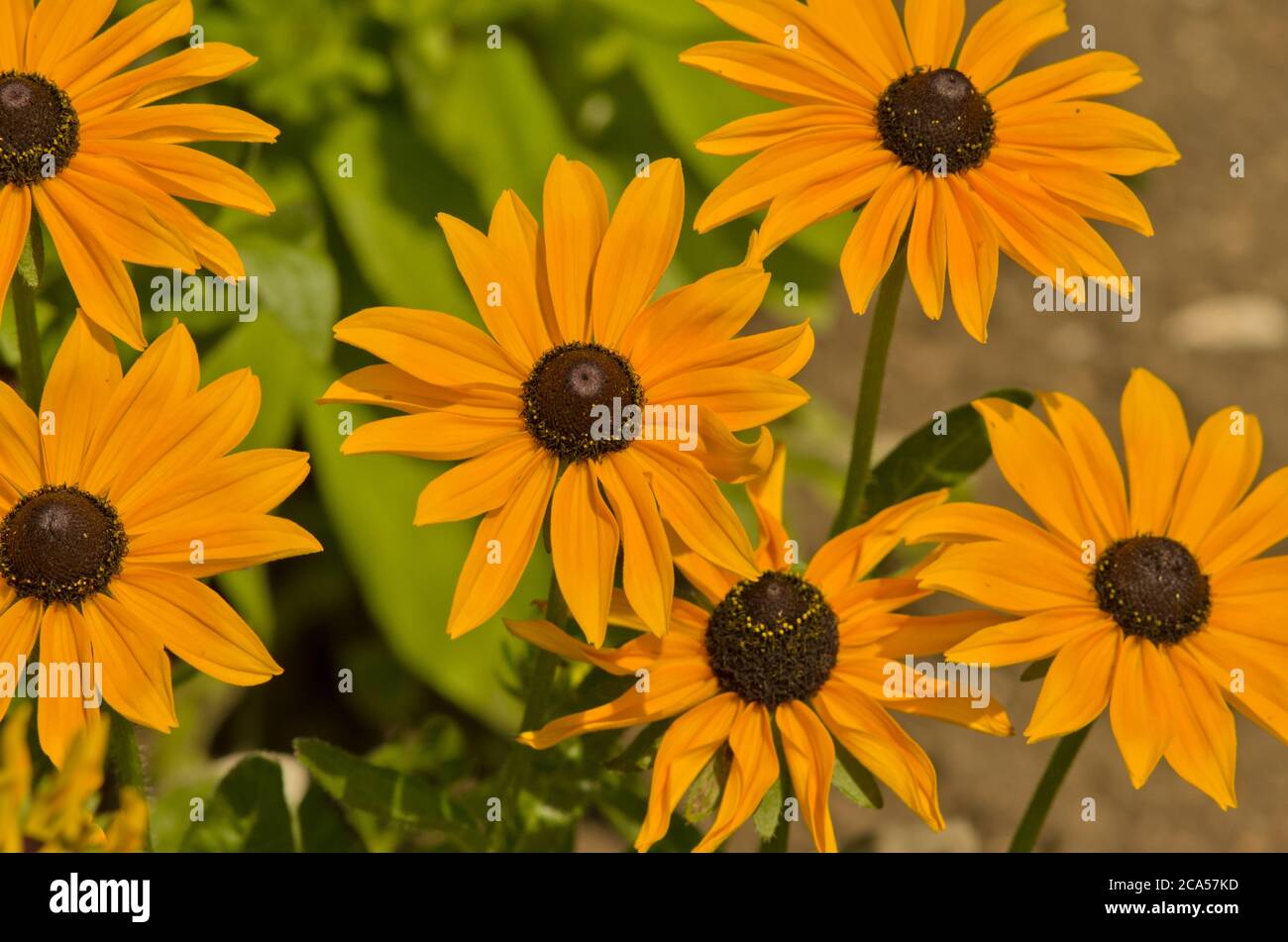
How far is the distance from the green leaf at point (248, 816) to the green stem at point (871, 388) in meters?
0.95

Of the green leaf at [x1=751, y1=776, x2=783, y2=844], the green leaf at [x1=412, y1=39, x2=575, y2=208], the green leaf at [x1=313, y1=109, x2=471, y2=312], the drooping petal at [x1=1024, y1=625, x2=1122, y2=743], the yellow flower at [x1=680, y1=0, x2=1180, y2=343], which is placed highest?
the green leaf at [x1=412, y1=39, x2=575, y2=208]

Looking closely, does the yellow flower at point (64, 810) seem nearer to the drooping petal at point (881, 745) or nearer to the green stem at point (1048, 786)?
the drooping petal at point (881, 745)

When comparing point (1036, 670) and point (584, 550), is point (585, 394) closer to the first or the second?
point (584, 550)

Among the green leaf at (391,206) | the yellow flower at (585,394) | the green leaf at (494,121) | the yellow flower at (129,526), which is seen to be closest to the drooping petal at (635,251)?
the yellow flower at (585,394)

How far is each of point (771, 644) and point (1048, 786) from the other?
461 mm

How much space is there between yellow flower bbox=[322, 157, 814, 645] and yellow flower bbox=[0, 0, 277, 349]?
0.29 metres

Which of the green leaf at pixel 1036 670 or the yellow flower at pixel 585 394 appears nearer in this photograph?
the yellow flower at pixel 585 394

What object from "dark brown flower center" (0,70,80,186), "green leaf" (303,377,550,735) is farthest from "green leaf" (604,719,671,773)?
"green leaf" (303,377,550,735)

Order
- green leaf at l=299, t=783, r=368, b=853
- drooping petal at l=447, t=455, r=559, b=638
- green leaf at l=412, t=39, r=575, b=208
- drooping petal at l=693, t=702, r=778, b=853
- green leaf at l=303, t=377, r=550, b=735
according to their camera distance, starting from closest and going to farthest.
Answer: drooping petal at l=447, t=455, r=559, b=638 < drooping petal at l=693, t=702, r=778, b=853 < green leaf at l=299, t=783, r=368, b=853 < green leaf at l=303, t=377, r=550, b=735 < green leaf at l=412, t=39, r=575, b=208

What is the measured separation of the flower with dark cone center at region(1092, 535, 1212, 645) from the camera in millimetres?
1968

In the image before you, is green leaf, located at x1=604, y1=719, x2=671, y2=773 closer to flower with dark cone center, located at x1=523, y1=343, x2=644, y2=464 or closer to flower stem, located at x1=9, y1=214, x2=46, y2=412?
flower with dark cone center, located at x1=523, y1=343, x2=644, y2=464

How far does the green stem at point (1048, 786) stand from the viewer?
6.88ft

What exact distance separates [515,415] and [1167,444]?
2.90 feet

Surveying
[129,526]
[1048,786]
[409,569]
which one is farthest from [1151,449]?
[409,569]
